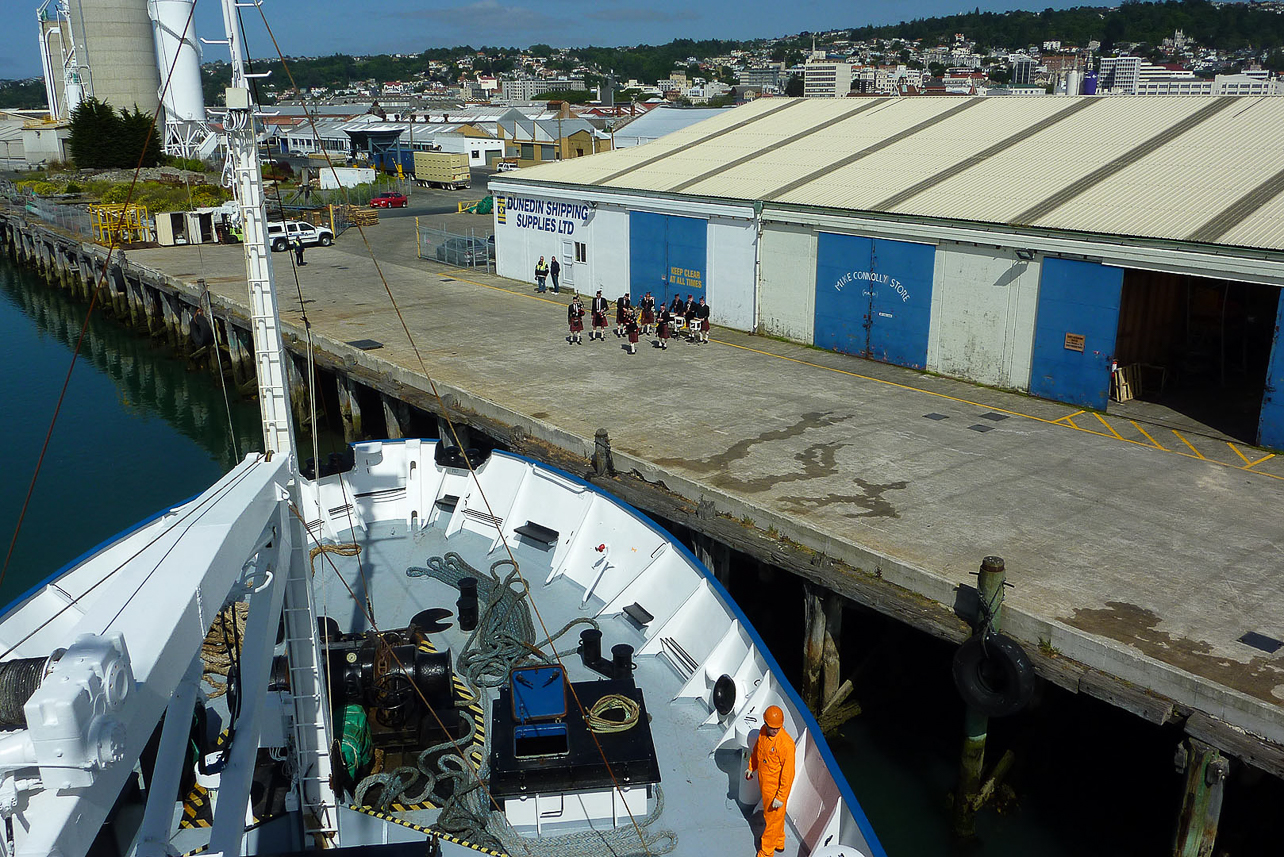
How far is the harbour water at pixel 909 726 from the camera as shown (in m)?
11.5

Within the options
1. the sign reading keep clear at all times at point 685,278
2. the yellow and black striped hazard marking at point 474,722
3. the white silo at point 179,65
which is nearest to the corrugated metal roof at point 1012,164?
the sign reading keep clear at all times at point 685,278

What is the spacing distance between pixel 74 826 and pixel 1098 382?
19707 millimetres

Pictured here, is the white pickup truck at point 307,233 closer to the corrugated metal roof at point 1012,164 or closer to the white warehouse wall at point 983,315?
the corrugated metal roof at point 1012,164

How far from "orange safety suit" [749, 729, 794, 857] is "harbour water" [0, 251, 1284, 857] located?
14.3ft

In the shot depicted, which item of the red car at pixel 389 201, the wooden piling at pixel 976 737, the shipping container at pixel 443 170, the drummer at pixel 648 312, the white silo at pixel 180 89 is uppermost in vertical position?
the white silo at pixel 180 89

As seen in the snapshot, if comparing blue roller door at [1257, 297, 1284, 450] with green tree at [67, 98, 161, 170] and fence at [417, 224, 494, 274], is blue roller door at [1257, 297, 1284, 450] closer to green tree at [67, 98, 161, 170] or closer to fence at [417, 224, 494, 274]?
fence at [417, 224, 494, 274]

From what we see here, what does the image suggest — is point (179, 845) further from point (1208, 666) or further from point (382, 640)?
point (1208, 666)

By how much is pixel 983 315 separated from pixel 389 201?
46.4 metres

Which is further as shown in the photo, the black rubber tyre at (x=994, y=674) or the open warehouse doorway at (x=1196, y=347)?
the open warehouse doorway at (x=1196, y=347)

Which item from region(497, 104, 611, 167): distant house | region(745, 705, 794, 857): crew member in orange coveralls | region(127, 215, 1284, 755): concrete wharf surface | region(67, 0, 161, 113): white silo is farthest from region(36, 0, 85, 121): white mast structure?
region(745, 705, 794, 857): crew member in orange coveralls

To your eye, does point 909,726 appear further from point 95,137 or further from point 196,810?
point 95,137

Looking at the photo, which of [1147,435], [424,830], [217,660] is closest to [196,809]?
[424,830]

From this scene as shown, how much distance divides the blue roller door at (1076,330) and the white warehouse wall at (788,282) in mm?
6220

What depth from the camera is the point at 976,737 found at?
445 inches
